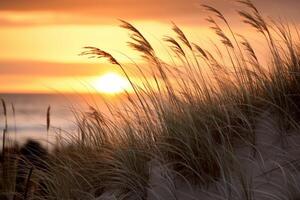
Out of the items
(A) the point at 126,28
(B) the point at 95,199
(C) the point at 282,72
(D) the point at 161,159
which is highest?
(A) the point at 126,28

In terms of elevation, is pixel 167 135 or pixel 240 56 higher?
pixel 240 56

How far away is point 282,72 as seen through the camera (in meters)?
5.55

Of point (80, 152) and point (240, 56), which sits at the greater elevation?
point (240, 56)

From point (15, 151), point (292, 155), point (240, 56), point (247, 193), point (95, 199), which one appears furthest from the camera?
point (15, 151)

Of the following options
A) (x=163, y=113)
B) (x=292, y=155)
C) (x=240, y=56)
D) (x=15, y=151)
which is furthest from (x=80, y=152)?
(x=292, y=155)

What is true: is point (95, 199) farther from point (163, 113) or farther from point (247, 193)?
point (247, 193)

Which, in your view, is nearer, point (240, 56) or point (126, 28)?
point (126, 28)

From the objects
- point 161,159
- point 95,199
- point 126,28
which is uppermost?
point 126,28

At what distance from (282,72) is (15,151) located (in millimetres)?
2621

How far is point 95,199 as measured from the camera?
16.5 feet

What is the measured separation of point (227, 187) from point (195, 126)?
29.1 inches

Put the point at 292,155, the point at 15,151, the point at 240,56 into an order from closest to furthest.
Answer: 1. the point at 292,155
2. the point at 240,56
3. the point at 15,151

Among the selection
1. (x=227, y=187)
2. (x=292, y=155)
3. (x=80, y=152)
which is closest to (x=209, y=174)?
(x=227, y=187)

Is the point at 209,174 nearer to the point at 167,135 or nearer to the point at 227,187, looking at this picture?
the point at 227,187
